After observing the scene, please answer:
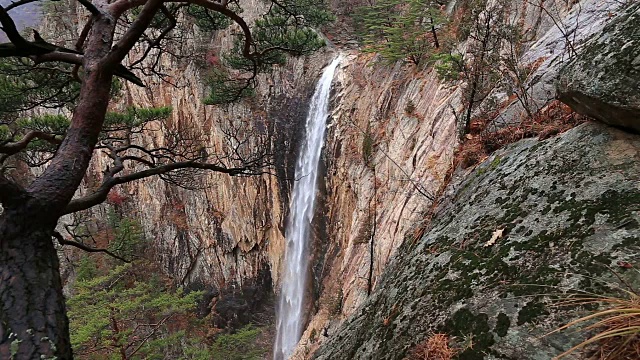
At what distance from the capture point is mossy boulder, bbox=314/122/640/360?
141 centimetres

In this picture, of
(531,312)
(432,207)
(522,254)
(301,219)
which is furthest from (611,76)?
(301,219)

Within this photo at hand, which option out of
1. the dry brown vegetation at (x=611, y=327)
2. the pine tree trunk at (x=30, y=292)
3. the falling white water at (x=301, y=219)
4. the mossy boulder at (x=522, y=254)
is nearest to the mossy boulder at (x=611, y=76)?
the mossy boulder at (x=522, y=254)

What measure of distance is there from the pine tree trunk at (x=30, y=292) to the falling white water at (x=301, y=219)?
10616 millimetres

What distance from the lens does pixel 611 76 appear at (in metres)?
1.84

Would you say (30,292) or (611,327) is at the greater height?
(30,292)

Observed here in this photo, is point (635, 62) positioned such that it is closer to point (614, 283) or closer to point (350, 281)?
point (614, 283)

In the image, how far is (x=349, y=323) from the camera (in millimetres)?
3000

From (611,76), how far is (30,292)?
2.94 metres

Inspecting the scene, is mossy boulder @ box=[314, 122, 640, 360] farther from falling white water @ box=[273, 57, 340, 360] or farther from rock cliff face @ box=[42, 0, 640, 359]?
falling white water @ box=[273, 57, 340, 360]

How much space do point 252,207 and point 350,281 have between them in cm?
1001

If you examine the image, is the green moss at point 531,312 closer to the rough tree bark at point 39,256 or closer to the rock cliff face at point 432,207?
the rock cliff face at point 432,207

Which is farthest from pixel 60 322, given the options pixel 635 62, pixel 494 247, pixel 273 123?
pixel 273 123

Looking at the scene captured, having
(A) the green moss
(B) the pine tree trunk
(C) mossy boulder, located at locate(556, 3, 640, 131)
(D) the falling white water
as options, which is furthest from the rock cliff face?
(B) the pine tree trunk

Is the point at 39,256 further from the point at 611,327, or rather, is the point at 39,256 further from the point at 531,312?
the point at 611,327
